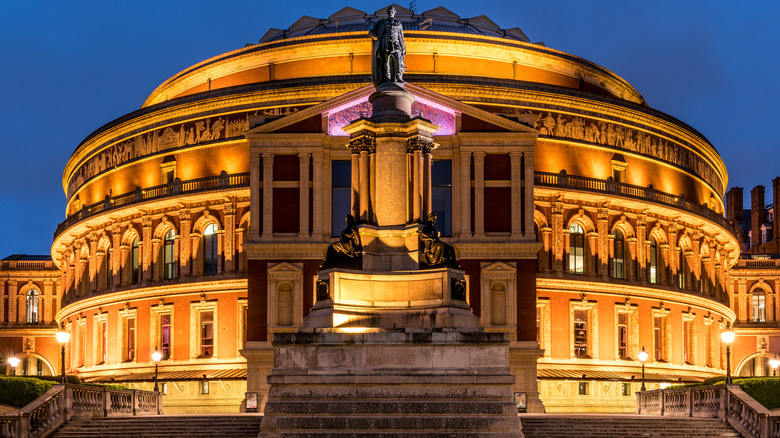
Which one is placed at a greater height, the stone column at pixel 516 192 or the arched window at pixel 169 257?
the stone column at pixel 516 192

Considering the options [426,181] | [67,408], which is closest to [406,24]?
[67,408]

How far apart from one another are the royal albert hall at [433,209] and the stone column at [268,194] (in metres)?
0.13

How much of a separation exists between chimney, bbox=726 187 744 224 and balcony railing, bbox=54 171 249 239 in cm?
7259

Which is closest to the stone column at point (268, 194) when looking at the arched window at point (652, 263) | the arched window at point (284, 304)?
the arched window at point (284, 304)

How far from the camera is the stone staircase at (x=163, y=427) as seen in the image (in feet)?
126

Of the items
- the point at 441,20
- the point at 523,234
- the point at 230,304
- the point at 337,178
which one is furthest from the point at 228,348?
the point at 441,20

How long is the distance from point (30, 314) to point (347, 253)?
237ft

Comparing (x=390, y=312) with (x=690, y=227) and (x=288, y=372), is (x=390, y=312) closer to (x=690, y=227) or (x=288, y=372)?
(x=288, y=372)

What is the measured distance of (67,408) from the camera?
4103cm

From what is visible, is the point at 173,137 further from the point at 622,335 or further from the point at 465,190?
the point at 622,335

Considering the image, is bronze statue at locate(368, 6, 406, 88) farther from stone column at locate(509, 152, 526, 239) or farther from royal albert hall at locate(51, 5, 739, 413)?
stone column at locate(509, 152, 526, 239)

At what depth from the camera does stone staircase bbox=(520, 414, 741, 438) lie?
38.5m

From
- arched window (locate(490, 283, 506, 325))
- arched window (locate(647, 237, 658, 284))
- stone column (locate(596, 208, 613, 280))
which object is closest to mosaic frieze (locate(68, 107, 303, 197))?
arched window (locate(490, 283, 506, 325))

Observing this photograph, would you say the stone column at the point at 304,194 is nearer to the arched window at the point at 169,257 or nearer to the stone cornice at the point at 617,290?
the stone cornice at the point at 617,290
